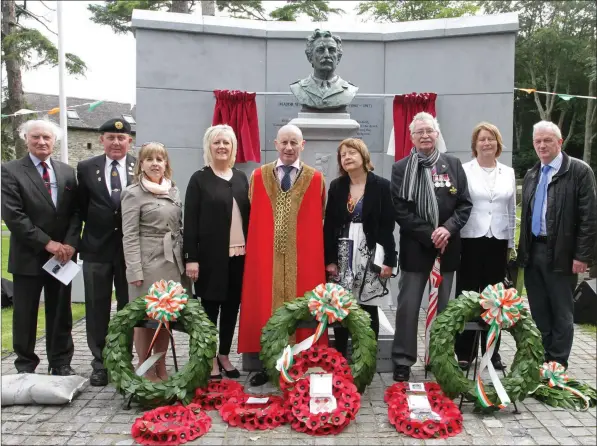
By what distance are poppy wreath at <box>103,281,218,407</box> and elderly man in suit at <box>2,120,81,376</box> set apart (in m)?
0.66

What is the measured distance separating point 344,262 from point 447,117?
3829mm

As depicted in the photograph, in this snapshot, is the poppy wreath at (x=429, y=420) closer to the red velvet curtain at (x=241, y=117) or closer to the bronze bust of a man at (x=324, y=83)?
the bronze bust of a man at (x=324, y=83)

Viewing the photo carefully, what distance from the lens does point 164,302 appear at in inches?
131

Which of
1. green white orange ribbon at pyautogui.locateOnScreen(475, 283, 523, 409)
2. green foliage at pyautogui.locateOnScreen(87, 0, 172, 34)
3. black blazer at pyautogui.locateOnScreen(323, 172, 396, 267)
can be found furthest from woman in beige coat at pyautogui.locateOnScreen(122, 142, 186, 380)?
green foliage at pyautogui.locateOnScreen(87, 0, 172, 34)

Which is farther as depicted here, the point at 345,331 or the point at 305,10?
the point at 305,10

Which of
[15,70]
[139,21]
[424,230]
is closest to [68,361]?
[424,230]

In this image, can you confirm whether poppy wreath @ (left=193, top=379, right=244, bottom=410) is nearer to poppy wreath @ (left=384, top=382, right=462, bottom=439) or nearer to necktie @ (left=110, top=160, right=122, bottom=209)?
poppy wreath @ (left=384, top=382, right=462, bottom=439)

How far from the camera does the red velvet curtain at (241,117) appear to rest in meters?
6.75

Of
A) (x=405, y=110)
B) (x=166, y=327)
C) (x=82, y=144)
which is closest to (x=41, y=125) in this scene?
(x=166, y=327)

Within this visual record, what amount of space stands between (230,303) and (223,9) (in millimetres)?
15316

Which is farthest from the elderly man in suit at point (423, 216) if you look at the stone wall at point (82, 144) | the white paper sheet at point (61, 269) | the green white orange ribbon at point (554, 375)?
the stone wall at point (82, 144)

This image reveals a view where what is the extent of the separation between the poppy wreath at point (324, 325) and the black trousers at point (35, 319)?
4.84 feet

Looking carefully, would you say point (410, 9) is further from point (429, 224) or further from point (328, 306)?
point (328, 306)

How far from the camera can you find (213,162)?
12.1 ft
